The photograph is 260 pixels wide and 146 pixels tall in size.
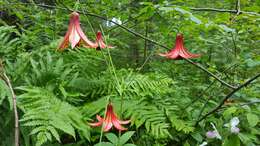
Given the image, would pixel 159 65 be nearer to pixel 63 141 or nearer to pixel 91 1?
pixel 91 1

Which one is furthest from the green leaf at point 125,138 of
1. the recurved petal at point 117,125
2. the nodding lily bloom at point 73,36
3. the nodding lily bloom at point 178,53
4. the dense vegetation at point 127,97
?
the nodding lily bloom at point 73,36

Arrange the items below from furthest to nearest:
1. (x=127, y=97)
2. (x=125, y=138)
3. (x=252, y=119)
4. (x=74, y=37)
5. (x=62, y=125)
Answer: (x=127, y=97)
(x=252, y=119)
(x=125, y=138)
(x=62, y=125)
(x=74, y=37)

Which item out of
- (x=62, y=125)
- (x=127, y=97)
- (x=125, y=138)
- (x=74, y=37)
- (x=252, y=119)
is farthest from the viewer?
(x=127, y=97)

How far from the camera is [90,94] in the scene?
7.73ft

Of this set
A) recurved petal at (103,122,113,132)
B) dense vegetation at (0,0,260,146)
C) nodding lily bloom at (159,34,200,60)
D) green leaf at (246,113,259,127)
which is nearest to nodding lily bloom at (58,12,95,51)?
dense vegetation at (0,0,260,146)

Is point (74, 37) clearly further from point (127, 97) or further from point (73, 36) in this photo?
point (127, 97)

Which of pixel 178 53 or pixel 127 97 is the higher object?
pixel 178 53

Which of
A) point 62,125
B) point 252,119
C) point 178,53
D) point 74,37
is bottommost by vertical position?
point 252,119

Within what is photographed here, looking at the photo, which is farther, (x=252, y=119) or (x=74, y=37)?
(x=252, y=119)

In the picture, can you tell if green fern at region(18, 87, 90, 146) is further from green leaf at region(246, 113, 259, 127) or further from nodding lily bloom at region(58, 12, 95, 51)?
green leaf at region(246, 113, 259, 127)

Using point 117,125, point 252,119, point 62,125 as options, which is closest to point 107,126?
point 117,125

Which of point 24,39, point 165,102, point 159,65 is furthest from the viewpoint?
point 159,65

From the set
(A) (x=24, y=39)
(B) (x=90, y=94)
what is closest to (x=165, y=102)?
(B) (x=90, y=94)

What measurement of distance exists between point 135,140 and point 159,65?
1030mm
